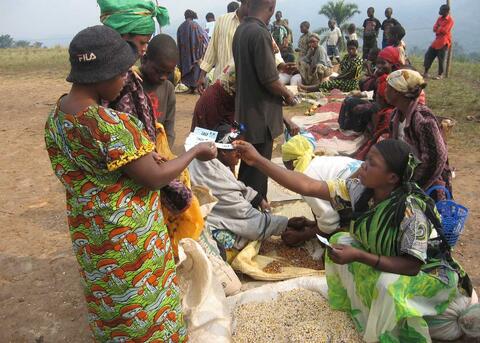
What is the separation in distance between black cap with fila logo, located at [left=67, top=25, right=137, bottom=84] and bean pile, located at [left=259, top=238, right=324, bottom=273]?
2.11m

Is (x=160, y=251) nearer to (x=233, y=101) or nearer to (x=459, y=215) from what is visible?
(x=459, y=215)

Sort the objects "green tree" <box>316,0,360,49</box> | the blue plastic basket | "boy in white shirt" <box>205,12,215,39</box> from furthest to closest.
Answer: "green tree" <box>316,0,360,49</box> < "boy in white shirt" <box>205,12,215,39</box> < the blue plastic basket

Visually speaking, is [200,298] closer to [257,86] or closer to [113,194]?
[113,194]

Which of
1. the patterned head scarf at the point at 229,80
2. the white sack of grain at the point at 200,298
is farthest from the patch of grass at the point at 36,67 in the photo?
the white sack of grain at the point at 200,298

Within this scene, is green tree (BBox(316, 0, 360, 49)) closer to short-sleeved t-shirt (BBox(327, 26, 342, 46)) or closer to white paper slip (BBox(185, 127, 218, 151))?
short-sleeved t-shirt (BBox(327, 26, 342, 46))

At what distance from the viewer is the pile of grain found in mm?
2418

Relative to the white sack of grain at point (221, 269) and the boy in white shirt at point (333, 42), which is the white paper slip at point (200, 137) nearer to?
the white sack of grain at point (221, 269)

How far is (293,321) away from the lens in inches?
100.0

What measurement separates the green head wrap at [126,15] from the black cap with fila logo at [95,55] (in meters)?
0.57

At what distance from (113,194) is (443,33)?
10475 mm

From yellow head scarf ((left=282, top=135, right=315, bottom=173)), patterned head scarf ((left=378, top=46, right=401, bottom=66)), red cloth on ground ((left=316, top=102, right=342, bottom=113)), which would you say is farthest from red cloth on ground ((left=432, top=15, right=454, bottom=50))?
yellow head scarf ((left=282, top=135, right=315, bottom=173))

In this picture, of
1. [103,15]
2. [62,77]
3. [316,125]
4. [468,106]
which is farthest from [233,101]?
[62,77]

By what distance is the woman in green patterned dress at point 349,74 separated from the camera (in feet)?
28.1

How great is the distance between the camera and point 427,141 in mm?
3027
